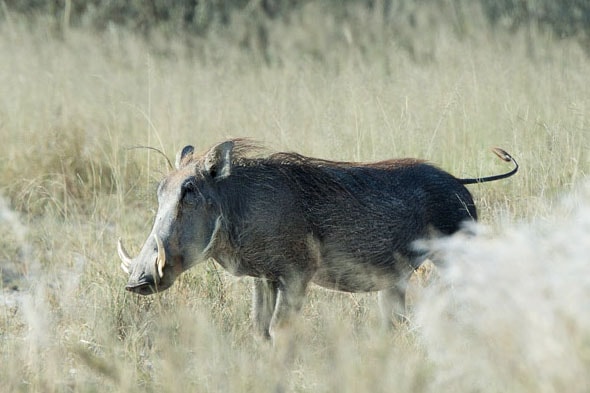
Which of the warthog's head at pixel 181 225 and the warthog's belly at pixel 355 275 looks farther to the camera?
the warthog's belly at pixel 355 275

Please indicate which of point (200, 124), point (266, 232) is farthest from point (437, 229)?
point (200, 124)

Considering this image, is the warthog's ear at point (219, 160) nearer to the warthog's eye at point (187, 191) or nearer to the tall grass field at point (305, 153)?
the warthog's eye at point (187, 191)

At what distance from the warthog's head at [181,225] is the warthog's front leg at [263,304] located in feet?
1.00

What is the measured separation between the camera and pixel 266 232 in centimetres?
402

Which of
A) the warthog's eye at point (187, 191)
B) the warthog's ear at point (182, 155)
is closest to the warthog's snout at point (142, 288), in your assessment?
the warthog's eye at point (187, 191)

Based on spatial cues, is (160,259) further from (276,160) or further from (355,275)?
(355,275)

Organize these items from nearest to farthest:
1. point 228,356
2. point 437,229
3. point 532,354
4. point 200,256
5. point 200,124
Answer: point 532,354, point 228,356, point 200,256, point 437,229, point 200,124

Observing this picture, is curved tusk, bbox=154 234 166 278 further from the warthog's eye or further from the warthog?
the warthog's eye

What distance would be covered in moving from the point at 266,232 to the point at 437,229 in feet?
2.38

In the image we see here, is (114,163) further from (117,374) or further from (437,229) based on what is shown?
(117,374)

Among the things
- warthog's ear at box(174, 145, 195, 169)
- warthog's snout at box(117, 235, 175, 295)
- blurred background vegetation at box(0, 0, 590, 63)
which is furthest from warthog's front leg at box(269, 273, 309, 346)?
blurred background vegetation at box(0, 0, 590, 63)

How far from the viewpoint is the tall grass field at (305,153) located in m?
2.87

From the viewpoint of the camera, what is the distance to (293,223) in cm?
408

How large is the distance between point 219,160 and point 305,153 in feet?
6.48
